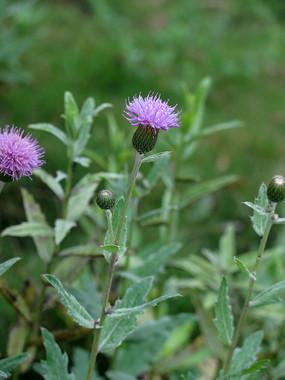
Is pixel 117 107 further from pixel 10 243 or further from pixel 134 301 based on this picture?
pixel 134 301

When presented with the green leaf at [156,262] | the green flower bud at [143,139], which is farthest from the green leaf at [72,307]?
the green leaf at [156,262]

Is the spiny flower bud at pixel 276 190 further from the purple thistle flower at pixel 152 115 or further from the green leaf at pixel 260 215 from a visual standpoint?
the purple thistle flower at pixel 152 115

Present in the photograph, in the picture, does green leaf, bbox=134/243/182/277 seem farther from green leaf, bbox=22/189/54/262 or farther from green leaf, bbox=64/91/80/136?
green leaf, bbox=64/91/80/136

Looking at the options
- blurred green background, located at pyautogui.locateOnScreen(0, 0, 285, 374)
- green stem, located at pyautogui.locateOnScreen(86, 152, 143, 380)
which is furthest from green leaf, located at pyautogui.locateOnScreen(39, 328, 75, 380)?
blurred green background, located at pyautogui.locateOnScreen(0, 0, 285, 374)

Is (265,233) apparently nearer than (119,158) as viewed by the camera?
Yes

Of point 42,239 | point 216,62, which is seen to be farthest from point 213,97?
point 42,239

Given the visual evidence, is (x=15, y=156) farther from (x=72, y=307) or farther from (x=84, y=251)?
(x=84, y=251)
